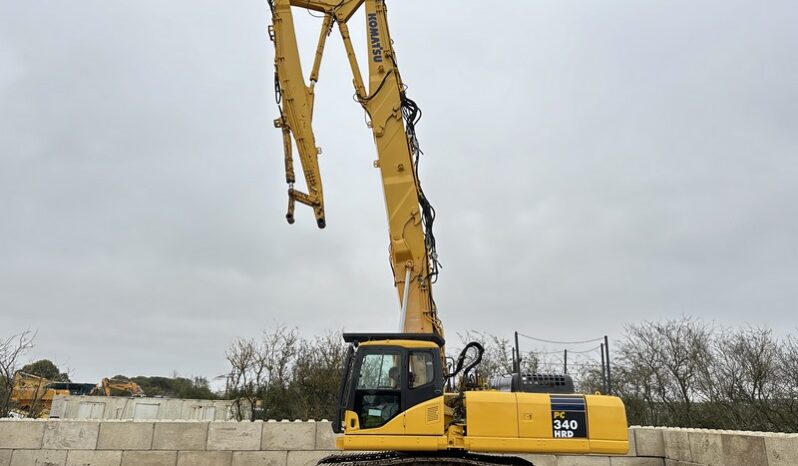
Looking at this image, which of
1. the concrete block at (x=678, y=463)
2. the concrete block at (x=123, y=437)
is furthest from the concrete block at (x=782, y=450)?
the concrete block at (x=123, y=437)

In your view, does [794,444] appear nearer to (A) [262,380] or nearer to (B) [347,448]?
(B) [347,448]

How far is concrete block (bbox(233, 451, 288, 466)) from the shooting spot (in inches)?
365

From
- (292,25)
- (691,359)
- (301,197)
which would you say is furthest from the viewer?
(691,359)

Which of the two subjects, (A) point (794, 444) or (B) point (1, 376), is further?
(B) point (1, 376)

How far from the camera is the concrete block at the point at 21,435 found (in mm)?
9125

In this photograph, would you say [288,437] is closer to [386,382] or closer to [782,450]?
[386,382]

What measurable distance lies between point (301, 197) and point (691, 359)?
48.7 ft

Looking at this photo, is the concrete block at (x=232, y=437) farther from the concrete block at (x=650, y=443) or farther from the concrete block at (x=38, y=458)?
the concrete block at (x=650, y=443)

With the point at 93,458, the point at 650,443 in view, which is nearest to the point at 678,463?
the point at 650,443

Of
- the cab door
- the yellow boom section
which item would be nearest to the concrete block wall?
the yellow boom section

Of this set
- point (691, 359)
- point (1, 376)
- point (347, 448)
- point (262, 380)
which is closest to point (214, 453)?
point (347, 448)

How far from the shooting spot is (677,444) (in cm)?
933

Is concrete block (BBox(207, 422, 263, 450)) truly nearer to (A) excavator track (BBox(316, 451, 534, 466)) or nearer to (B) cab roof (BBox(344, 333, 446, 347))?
(A) excavator track (BBox(316, 451, 534, 466))

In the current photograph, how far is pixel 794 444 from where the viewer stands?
6758 mm
